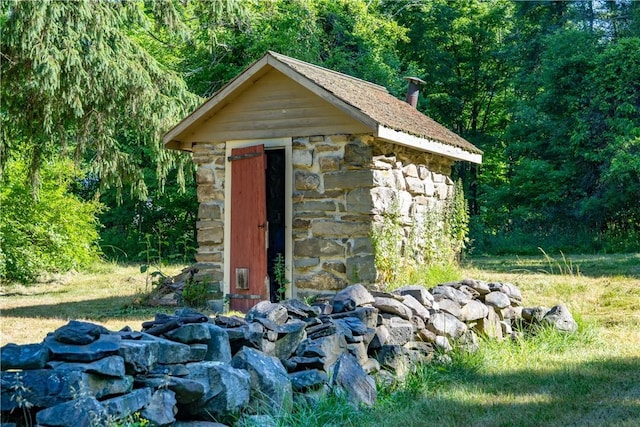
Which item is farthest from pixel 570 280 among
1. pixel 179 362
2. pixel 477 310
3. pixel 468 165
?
pixel 468 165

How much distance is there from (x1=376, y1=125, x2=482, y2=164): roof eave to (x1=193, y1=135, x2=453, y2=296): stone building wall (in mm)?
223

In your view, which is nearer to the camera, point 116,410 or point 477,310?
point 116,410

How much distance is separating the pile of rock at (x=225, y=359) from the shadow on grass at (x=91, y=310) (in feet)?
12.9

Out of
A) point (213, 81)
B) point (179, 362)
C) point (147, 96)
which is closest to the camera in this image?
point (179, 362)

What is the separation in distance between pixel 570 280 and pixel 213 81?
1407 cm

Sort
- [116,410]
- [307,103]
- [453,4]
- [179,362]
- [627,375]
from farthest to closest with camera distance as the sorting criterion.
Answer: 1. [453,4]
2. [307,103]
3. [627,375]
4. [179,362]
5. [116,410]

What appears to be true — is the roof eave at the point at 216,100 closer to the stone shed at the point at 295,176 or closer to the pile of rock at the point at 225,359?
the stone shed at the point at 295,176

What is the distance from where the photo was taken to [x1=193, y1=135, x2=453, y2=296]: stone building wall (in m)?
9.19

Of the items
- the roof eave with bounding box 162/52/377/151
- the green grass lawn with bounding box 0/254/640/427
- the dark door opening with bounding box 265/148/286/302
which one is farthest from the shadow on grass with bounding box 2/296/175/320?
the roof eave with bounding box 162/52/377/151

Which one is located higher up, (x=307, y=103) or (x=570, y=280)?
(x=307, y=103)

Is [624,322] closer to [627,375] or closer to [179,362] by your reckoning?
[627,375]

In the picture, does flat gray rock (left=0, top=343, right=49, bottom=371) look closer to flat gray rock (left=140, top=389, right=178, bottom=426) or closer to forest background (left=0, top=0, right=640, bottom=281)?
flat gray rock (left=140, top=389, right=178, bottom=426)

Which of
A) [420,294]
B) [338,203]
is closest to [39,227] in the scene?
[338,203]

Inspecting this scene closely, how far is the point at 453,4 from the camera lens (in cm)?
2675
